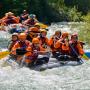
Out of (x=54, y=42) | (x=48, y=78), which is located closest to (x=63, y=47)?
(x=54, y=42)

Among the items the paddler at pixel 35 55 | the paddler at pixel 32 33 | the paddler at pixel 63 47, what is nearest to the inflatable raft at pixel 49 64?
the paddler at pixel 35 55

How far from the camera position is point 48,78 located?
15453 mm

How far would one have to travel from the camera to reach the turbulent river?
560 inches

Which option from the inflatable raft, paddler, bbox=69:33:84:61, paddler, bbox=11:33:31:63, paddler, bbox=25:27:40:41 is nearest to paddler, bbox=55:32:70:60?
paddler, bbox=69:33:84:61

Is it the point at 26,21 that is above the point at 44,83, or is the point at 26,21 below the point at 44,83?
below

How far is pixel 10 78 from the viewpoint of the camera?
50.5 ft

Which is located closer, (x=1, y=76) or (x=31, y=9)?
(x=1, y=76)

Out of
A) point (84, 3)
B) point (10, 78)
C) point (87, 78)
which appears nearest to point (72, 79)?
point (87, 78)

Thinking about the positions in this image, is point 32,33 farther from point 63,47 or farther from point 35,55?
point 35,55

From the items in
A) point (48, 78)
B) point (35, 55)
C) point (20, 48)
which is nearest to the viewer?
point (48, 78)

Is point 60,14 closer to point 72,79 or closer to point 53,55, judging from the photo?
point 53,55

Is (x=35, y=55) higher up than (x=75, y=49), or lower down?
higher up

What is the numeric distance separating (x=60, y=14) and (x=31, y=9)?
2394 mm

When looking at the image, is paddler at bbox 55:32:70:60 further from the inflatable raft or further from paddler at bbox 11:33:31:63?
paddler at bbox 11:33:31:63
